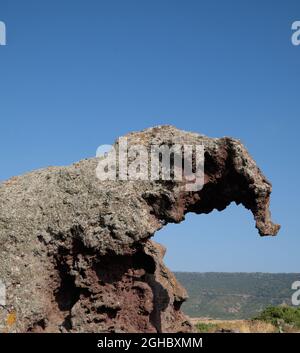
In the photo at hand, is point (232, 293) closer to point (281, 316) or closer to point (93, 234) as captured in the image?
point (281, 316)

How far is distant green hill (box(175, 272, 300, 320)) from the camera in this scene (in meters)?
95.2

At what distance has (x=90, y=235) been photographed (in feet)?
46.5

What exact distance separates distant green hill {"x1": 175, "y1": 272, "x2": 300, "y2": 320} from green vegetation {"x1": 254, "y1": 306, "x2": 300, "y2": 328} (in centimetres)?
3065

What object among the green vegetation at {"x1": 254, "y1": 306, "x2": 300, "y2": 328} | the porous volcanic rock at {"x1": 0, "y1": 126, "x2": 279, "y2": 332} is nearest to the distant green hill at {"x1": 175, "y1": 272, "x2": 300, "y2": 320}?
the green vegetation at {"x1": 254, "y1": 306, "x2": 300, "y2": 328}

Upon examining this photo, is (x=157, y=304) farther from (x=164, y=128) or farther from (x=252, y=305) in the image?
(x=252, y=305)

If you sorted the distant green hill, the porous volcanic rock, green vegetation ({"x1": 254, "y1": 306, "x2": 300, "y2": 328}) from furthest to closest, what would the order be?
the distant green hill
green vegetation ({"x1": 254, "y1": 306, "x2": 300, "y2": 328})
the porous volcanic rock

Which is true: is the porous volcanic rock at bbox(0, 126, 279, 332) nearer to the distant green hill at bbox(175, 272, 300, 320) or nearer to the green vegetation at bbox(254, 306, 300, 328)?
the green vegetation at bbox(254, 306, 300, 328)

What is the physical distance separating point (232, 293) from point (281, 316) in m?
98.3

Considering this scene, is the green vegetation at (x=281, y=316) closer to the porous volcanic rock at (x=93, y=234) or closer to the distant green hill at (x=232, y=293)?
the porous volcanic rock at (x=93, y=234)

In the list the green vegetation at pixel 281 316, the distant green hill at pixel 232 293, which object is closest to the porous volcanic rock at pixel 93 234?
the green vegetation at pixel 281 316

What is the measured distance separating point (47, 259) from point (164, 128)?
4.95 metres

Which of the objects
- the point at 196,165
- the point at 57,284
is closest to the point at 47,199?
the point at 57,284
